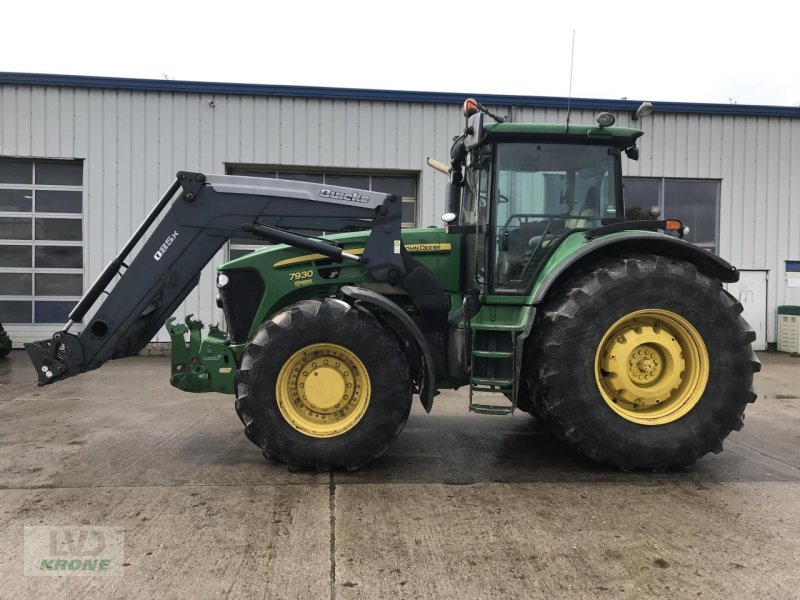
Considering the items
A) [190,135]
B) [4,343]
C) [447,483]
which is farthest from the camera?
[190,135]

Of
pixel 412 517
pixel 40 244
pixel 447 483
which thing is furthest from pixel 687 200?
pixel 40 244

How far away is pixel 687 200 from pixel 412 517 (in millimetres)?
11062

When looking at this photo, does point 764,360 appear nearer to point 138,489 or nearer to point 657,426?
point 657,426

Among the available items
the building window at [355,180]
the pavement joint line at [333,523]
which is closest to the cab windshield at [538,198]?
the pavement joint line at [333,523]

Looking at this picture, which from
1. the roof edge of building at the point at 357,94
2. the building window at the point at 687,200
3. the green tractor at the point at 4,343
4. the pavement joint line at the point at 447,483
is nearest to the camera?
the pavement joint line at the point at 447,483

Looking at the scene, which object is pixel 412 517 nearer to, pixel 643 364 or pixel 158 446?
pixel 643 364

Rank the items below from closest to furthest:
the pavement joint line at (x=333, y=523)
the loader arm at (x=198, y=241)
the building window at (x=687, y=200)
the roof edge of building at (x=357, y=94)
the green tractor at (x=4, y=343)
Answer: the pavement joint line at (x=333, y=523), the loader arm at (x=198, y=241), the green tractor at (x=4, y=343), the roof edge of building at (x=357, y=94), the building window at (x=687, y=200)

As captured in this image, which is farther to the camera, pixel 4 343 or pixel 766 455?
pixel 4 343

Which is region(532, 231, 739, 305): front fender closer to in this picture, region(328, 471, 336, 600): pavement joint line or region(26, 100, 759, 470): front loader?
region(26, 100, 759, 470): front loader

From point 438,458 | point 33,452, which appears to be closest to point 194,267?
point 33,452

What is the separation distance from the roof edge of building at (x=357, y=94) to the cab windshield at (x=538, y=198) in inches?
269

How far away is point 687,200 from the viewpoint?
11914 millimetres

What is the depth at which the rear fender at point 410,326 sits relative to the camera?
4012mm

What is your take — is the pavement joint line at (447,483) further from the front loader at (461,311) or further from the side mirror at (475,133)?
the side mirror at (475,133)
